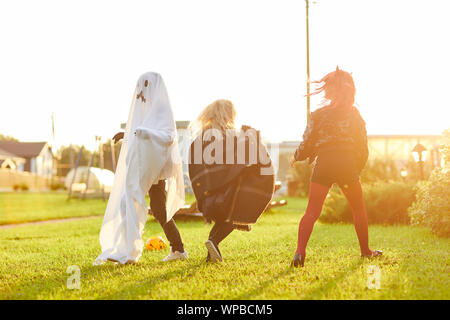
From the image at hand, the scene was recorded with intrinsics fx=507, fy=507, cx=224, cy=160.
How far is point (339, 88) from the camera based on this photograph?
514cm

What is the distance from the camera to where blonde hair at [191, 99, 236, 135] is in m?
5.19

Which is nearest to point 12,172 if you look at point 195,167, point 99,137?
point 99,137

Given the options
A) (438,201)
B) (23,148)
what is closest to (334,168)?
(438,201)

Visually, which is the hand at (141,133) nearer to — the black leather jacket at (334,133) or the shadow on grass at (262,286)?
the black leather jacket at (334,133)

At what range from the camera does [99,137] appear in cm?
2272

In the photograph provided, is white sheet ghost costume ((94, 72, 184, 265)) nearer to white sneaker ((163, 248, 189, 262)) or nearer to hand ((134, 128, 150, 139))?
hand ((134, 128, 150, 139))

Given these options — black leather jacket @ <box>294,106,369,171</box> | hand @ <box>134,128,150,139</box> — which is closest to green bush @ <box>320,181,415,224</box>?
black leather jacket @ <box>294,106,369,171</box>

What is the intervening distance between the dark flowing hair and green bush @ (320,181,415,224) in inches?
226

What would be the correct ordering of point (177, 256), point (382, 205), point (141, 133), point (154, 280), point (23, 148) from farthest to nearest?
point (23, 148) → point (382, 205) → point (177, 256) → point (141, 133) → point (154, 280)

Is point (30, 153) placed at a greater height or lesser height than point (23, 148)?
lesser

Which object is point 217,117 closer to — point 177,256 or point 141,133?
point 141,133

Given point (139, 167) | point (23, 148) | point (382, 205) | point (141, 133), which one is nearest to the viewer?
point (141, 133)

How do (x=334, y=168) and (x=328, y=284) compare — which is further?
(x=334, y=168)

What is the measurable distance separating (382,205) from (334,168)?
5.95 meters
